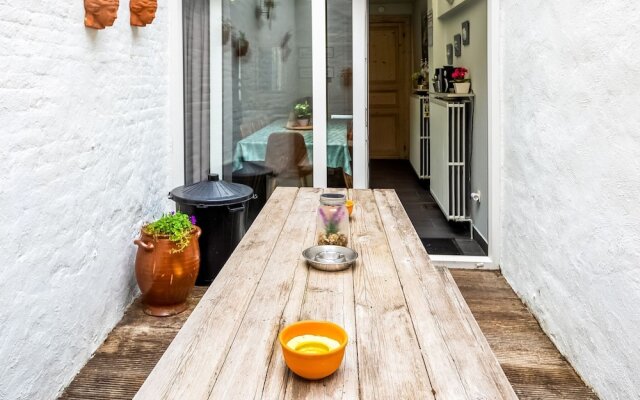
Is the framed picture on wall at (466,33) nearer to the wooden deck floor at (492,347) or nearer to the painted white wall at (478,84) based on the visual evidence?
the painted white wall at (478,84)

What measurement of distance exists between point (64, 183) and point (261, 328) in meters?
1.51

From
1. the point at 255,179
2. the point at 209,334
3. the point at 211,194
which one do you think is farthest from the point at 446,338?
the point at 255,179

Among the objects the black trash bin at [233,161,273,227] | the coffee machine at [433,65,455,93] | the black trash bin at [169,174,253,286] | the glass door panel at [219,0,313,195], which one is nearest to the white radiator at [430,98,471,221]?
the coffee machine at [433,65,455,93]

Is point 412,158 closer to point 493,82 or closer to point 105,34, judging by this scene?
point 493,82

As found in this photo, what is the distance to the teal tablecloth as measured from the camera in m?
3.87

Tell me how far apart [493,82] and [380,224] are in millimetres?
1785

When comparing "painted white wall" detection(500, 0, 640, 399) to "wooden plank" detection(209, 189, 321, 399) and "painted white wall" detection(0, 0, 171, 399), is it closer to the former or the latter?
"wooden plank" detection(209, 189, 321, 399)

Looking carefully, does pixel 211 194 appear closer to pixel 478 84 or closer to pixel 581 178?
pixel 581 178

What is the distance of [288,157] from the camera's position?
4000mm

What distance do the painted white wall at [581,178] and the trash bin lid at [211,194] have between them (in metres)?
1.75

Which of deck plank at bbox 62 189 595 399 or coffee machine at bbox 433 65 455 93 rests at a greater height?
coffee machine at bbox 433 65 455 93

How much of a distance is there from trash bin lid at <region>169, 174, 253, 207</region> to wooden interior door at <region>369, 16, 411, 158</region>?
19.0 ft

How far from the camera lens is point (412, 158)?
802 centimetres

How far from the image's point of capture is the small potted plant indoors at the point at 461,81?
4453 millimetres
